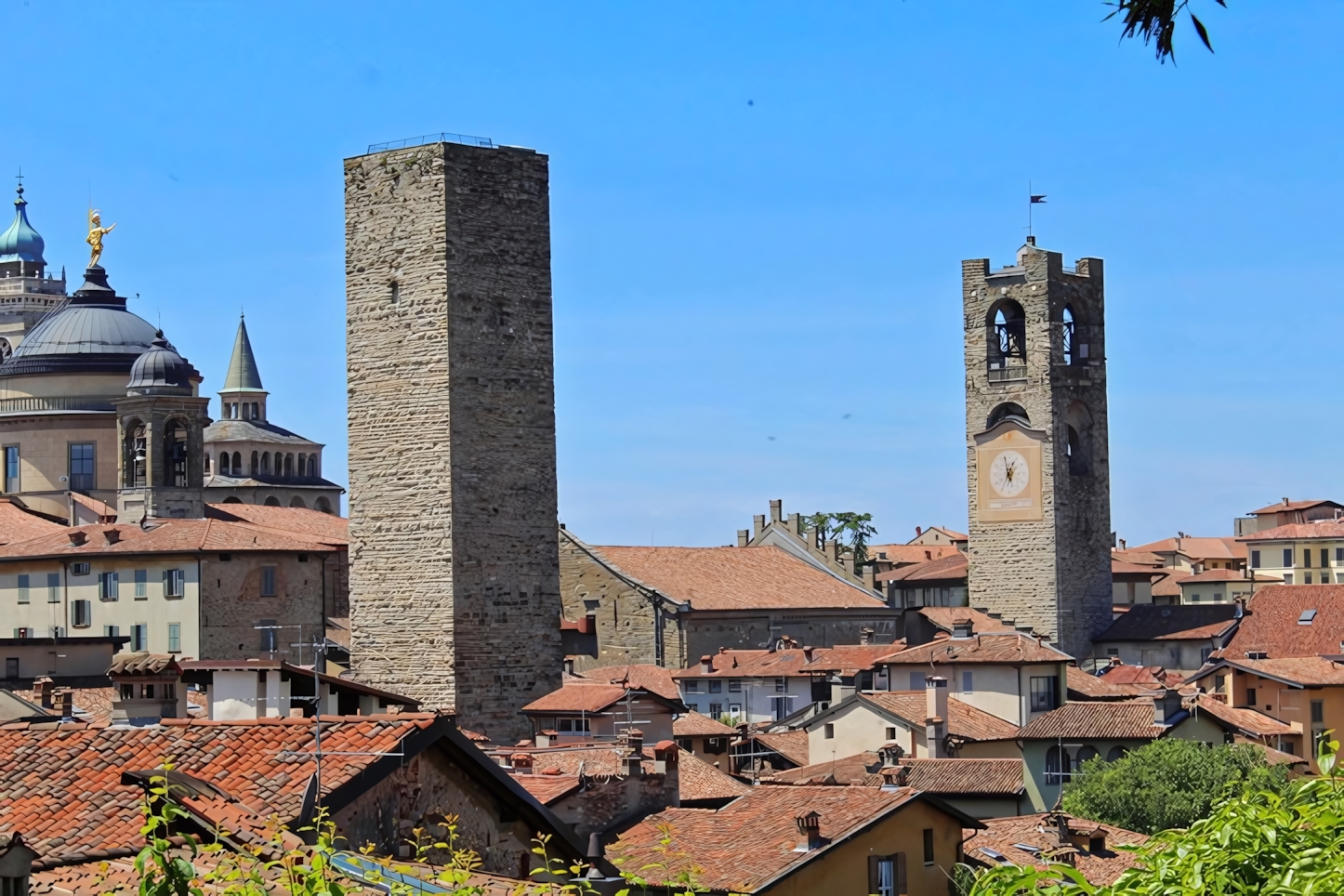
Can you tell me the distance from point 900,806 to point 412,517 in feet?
49.9

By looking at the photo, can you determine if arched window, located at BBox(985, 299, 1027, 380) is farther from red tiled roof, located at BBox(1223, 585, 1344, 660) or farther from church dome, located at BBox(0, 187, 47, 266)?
church dome, located at BBox(0, 187, 47, 266)

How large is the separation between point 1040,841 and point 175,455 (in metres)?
41.6

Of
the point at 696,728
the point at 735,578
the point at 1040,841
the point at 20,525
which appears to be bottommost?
the point at 1040,841

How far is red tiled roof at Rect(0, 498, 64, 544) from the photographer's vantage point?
6044 cm

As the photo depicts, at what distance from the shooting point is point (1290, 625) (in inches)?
2579

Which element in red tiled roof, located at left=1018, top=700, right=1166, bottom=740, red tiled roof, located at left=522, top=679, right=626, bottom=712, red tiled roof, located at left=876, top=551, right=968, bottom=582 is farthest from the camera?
red tiled roof, located at left=876, top=551, right=968, bottom=582

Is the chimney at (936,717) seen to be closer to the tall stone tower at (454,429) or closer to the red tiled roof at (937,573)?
the tall stone tower at (454,429)

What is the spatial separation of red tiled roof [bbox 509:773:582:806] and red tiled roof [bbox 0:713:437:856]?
35.8 feet

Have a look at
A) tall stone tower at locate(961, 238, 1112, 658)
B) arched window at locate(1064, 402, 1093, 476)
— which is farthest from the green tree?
arched window at locate(1064, 402, 1093, 476)

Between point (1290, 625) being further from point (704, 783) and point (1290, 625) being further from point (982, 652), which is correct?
point (704, 783)

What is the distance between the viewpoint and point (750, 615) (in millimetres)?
67875

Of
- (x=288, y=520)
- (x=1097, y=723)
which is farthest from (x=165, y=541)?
(x=1097, y=723)

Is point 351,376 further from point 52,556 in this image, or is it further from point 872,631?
point 872,631

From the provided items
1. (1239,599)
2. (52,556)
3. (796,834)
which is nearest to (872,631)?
(1239,599)
